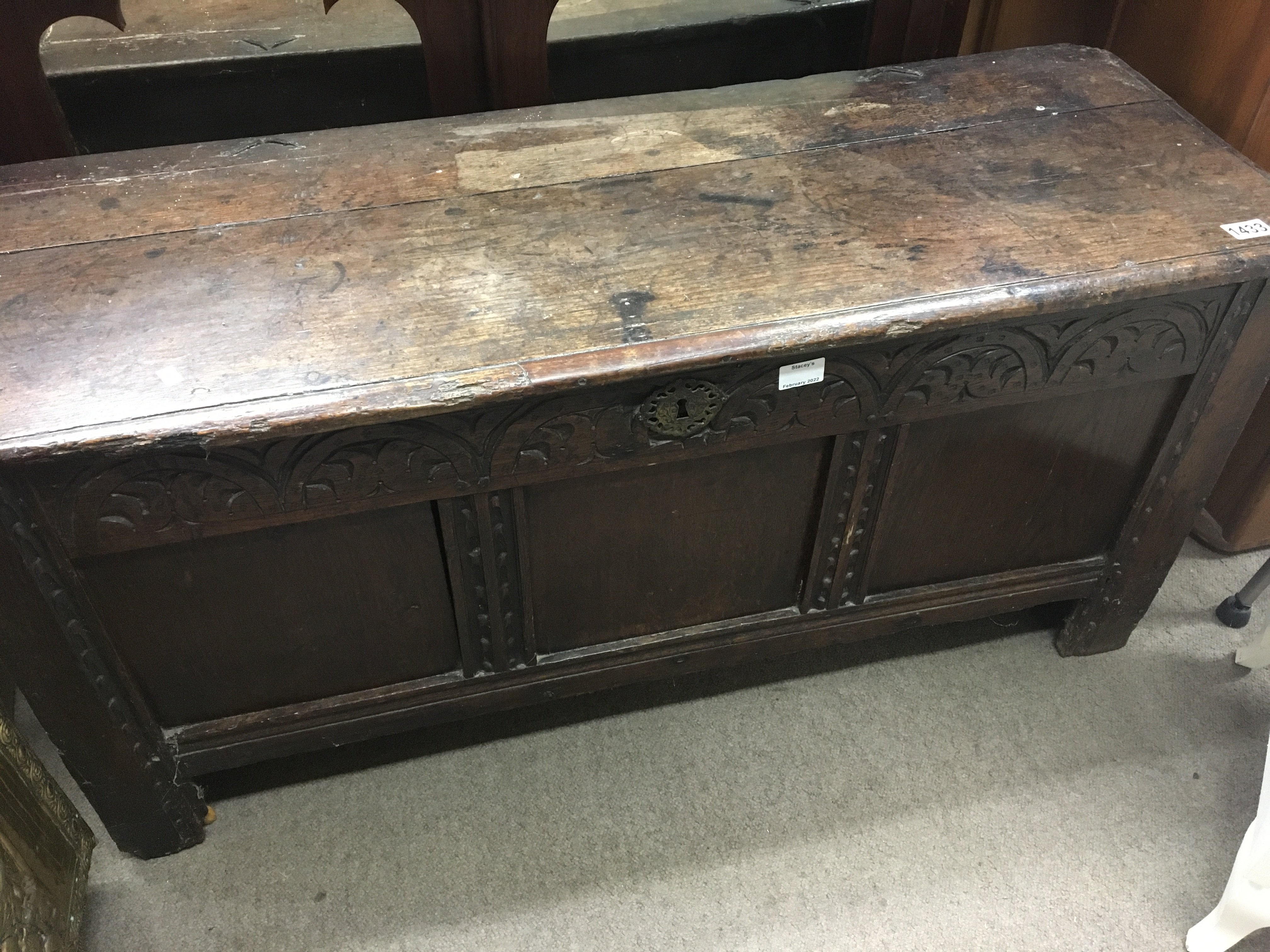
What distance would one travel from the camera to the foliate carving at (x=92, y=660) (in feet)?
3.18

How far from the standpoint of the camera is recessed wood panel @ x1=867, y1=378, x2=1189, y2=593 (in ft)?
4.09

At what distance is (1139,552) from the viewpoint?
4.72ft

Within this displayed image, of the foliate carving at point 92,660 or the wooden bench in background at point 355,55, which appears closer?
the foliate carving at point 92,660

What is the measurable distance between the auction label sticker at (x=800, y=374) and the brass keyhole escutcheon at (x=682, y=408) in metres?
0.07

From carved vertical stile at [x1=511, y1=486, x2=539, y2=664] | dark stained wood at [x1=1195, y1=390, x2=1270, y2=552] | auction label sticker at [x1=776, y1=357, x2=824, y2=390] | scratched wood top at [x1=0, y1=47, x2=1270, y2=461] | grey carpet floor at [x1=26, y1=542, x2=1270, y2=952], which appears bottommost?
grey carpet floor at [x1=26, y1=542, x2=1270, y2=952]

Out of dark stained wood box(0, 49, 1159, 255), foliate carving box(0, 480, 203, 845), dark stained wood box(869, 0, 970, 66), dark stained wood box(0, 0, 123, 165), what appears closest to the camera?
foliate carving box(0, 480, 203, 845)

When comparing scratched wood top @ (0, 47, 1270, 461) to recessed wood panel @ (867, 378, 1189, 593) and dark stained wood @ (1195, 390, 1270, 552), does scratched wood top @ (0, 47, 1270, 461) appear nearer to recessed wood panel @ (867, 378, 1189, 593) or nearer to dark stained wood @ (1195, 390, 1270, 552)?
recessed wood panel @ (867, 378, 1189, 593)

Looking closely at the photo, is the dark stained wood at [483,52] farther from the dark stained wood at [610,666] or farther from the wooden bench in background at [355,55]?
Result: the dark stained wood at [610,666]

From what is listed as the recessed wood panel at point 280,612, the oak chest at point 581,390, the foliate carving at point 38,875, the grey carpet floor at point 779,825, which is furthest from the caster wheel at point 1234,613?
the foliate carving at point 38,875

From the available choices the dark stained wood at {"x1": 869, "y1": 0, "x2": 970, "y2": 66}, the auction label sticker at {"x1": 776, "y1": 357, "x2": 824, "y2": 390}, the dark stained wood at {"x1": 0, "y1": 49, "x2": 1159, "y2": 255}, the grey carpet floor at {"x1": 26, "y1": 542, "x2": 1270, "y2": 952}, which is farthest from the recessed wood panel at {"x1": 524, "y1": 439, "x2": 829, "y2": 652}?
the dark stained wood at {"x1": 869, "y1": 0, "x2": 970, "y2": 66}

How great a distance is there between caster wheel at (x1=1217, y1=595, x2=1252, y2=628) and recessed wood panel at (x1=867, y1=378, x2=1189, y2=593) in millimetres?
353

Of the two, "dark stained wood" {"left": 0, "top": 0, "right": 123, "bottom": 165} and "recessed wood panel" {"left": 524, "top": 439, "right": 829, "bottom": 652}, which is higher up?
"dark stained wood" {"left": 0, "top": 0, "right": 123, "bottom": 165}

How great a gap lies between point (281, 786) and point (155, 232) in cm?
77

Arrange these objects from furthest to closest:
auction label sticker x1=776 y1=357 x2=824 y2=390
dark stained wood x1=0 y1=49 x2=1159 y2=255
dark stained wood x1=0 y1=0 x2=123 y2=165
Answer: dark stained wood x1=0 y1=0 x2=123 y2=165 < dark stained wood x1=0 y1=49 x2=1159 y2=255 < auction label sticker x1=776 y1=357 x2=824 y2=390
